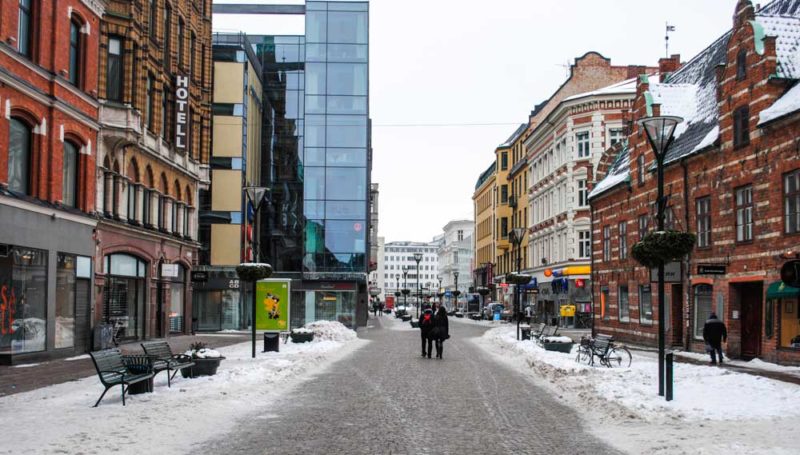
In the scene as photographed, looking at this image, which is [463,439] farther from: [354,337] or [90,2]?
[354,337]

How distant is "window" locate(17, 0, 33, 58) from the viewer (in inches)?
853

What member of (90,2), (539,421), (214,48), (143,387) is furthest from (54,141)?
(214,48)

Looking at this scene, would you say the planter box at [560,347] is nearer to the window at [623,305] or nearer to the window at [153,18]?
the window at [623,305]

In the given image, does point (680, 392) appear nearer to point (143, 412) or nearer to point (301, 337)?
point (143, 412)

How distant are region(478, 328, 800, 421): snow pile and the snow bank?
5588 mm

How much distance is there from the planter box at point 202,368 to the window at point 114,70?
1513 cm

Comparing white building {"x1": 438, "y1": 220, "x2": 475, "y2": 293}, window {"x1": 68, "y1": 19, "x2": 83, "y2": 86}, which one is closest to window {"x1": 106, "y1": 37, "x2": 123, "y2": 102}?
window {"x1": 68, "y1": 19, "x2": 83, "y2": 86}

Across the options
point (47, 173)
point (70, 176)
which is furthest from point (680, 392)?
point (70, 176)

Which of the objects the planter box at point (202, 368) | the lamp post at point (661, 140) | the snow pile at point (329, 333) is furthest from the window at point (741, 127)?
the snow pile at point (329, 333)

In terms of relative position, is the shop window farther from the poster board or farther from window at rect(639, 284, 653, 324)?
window at rect(639, 284, 653, 324)

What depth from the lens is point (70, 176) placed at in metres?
25.2

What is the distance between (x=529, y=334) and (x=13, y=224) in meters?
19.1

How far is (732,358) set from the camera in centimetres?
2402

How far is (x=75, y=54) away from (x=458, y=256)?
12737cm
